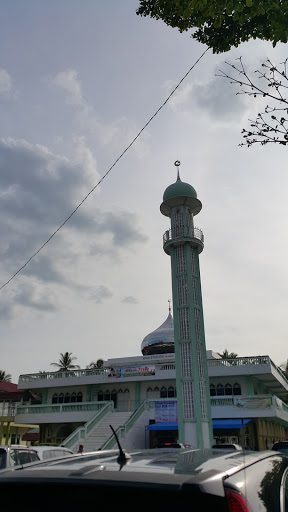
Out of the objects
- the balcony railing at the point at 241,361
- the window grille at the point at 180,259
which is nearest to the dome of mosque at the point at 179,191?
the window grille at the point at 180,259

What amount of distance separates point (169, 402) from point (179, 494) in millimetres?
28740

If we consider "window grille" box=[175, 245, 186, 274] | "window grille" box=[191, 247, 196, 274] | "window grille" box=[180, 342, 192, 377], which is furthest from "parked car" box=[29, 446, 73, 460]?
"window grille" box=[191, 247, 196, 274]

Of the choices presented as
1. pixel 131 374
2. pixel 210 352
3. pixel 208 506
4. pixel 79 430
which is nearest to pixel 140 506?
pixel 208 506

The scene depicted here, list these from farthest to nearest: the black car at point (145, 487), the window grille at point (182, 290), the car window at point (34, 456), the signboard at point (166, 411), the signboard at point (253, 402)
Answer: the window grille at point (182, 290) < the signboard at point (166, 411) < the signboard at point (253, 402) < the car window at point (34, 456) < the black car at point (145, 487)

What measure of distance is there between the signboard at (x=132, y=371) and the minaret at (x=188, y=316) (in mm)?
5531

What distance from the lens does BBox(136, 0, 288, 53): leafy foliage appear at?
5973mm

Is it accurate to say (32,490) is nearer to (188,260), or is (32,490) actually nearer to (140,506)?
(140,506)

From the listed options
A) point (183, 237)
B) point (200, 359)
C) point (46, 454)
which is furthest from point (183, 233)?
point (46, 454)

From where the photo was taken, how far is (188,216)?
3073 cm

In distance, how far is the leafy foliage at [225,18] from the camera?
5.97m

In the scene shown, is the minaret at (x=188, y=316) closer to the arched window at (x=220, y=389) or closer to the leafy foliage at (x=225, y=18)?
the arched window at (x=220, y=389)

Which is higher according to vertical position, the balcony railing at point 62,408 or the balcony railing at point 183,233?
the balcony railing at point 183,233

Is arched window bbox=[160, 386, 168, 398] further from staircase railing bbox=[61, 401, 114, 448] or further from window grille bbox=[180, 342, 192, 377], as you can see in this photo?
window grille bbox=[180, 342, 192, 377]

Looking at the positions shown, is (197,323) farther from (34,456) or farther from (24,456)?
(24,456)
